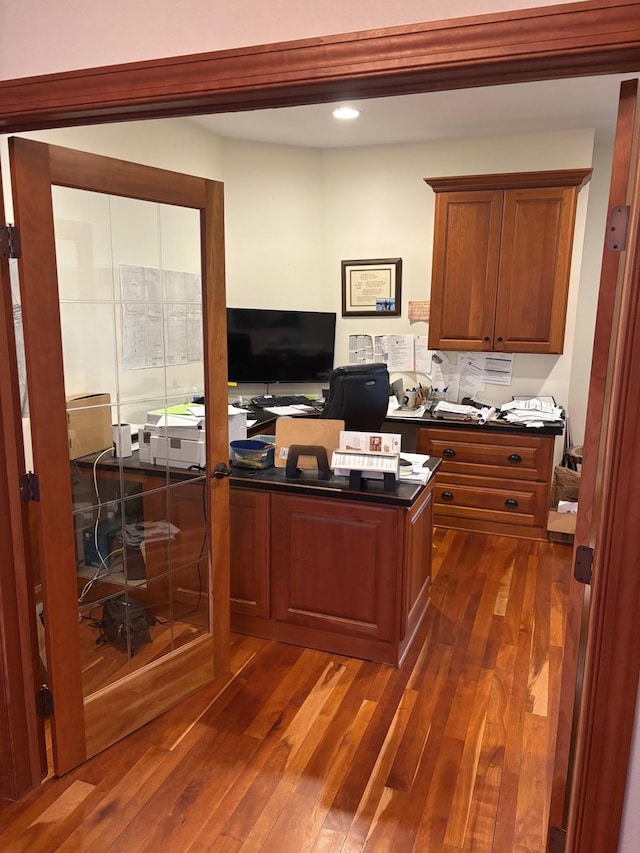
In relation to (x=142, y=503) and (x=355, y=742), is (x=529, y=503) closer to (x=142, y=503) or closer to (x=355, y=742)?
(x=355, y=742)

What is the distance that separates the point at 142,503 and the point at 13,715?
2.64ft

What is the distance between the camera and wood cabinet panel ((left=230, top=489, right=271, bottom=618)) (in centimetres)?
289

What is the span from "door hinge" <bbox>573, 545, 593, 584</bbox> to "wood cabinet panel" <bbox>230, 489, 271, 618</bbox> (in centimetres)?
168

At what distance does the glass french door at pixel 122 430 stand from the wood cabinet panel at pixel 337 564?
0.37 metres

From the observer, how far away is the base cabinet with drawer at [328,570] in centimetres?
272

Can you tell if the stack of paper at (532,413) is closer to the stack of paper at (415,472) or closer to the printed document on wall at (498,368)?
the printed document on wall at (498,368)

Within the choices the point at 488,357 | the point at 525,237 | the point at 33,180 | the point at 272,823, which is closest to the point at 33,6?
the point at 33,180

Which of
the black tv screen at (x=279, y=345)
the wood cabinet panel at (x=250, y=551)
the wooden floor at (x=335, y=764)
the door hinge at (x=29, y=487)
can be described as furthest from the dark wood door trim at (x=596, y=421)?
the black tv screen at (x=279, y=345)

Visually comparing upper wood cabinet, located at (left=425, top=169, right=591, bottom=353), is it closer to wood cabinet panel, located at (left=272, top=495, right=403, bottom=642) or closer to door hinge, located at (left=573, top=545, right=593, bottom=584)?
wood cabinet panel, located at (left=272, top=495, right=403, bottom=642)

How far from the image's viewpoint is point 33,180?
1.77 meters

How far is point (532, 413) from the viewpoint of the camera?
4.37 m

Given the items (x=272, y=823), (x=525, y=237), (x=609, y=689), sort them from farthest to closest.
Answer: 1. (x=525, y=237)
2. (x=272, y=823)
3. (x=609, y=689)

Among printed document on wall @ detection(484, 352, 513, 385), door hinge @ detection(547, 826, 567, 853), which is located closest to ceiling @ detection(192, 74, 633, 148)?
printed document on wall @ detection(484, 352, 513, 385)

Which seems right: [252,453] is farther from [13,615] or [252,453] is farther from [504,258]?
[504,258]
